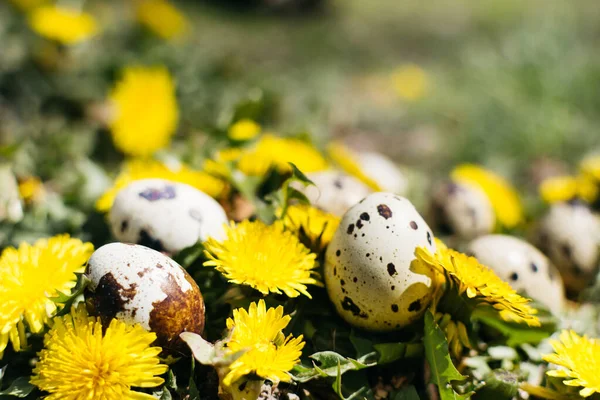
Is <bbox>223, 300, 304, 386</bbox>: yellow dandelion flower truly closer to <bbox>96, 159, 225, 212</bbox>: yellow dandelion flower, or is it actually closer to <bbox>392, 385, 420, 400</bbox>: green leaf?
<bbox>392, 385, 420, 400</bbox>: green leaf

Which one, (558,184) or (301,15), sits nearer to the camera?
(558,184)

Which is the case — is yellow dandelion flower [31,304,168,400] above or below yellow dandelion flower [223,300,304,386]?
below

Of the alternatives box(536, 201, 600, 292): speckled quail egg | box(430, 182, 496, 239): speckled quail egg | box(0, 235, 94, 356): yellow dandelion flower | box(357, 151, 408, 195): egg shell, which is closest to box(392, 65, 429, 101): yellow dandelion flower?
box(357, 151, 408, 195): egg shell

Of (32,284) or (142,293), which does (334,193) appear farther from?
(32,284)

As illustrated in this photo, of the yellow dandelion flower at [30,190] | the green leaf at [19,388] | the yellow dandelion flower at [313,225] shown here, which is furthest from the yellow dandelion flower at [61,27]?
the green leaf at [19,388]

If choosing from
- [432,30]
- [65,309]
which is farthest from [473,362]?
[432,30]

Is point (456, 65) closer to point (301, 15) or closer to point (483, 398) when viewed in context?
point (301, 15)
